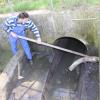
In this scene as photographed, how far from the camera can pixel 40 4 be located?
11258mm

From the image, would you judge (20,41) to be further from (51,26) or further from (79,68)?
(79,68)

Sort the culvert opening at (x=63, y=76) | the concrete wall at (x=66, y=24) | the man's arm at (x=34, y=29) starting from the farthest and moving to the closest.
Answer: the concrete wall at (x=66, y=24) → the man's arm at (x=34, y=29) → the culvert opening at (x=63, y=76)

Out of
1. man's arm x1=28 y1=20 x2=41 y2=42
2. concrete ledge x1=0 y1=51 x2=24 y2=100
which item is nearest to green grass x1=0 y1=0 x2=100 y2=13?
man's arm x1=28 y1=20 x2=41 y2=42

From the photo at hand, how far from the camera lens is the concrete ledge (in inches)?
341

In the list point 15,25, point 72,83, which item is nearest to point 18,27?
point 15,25

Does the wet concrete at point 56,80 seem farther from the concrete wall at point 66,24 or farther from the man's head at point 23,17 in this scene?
the man's head at point 23,17

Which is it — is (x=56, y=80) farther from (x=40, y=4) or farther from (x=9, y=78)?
(x=40, y=4)

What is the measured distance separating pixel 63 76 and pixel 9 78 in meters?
2.04

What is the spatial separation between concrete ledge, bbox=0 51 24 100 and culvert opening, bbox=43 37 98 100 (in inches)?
40.2

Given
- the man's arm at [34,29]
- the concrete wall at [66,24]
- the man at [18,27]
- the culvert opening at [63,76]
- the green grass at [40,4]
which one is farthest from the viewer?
the green grass at [40,4]

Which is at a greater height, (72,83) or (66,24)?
(66,24)

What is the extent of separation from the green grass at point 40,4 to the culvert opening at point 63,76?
125 cm

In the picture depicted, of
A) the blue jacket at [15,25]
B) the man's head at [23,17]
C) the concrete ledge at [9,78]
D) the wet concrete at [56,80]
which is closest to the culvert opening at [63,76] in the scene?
the wet concrete at [56,80]

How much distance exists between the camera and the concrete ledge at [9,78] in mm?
8649
